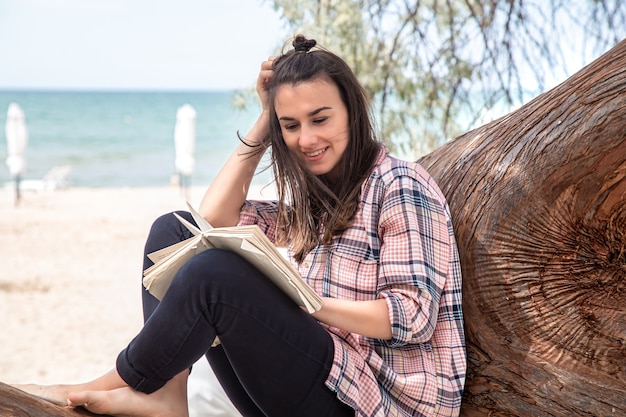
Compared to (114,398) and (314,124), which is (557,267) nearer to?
(314,124)

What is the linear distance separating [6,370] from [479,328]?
5.02 m

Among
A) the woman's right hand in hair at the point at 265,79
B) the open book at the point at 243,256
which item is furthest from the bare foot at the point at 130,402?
the woman's right hand in hair at the point at 265,79

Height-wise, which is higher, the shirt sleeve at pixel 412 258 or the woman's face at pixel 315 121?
the woman's face at pixel 315 121

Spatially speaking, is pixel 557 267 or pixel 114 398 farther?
pixel 557 267

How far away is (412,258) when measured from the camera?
187 centimetres

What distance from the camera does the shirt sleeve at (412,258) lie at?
185 cm

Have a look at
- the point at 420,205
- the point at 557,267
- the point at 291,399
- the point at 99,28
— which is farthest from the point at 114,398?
the point at 99,28

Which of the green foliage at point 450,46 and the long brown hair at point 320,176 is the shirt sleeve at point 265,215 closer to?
the long brown hair at point 320,176

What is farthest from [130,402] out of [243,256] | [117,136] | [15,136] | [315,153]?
[117,136]

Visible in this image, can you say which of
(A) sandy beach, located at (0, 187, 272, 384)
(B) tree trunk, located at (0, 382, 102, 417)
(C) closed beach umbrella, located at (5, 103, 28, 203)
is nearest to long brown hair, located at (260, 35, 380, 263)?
(B) tree trunk, located at (0, 382, 102, 417)

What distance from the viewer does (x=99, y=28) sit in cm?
4397

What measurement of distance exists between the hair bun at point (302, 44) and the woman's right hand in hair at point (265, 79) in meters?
0.10

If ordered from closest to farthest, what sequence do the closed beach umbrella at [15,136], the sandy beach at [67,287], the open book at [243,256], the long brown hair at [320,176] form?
1. the open book at [243,256]
2. the long brown hair at [320,176]
3. the sandy beach at [67,287]
4. the closed beach umbrella at [15,136]

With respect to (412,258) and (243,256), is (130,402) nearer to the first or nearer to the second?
(243,256)
